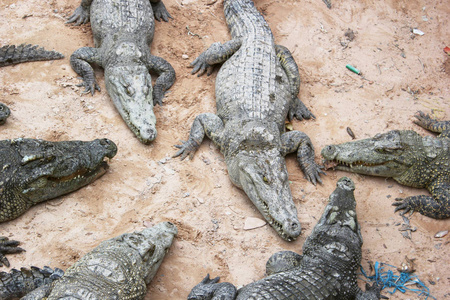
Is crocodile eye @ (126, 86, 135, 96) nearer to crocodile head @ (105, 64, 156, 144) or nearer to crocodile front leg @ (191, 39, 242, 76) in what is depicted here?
crocodile head @ (105, 64, 156, 144)

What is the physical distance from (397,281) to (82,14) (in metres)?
5.16

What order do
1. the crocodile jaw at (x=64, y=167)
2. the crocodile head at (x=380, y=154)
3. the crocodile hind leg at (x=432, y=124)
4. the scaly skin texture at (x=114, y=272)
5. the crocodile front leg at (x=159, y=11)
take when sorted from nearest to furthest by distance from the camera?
the scaly skin texture at (x=114, y=272), the crocodile jaw at (x=64, y=167), the crocodile head at (x=380, y=154), the crocodile hind leg at (x=432, y=124), the crocodile front leg at (x=159, y=11)

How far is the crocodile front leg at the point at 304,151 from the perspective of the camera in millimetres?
4695

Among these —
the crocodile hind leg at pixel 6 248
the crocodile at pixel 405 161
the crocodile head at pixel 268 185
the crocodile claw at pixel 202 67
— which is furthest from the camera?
the crocodile claw at pixel 202 67

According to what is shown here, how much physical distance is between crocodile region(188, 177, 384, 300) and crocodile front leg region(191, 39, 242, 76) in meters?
2.50

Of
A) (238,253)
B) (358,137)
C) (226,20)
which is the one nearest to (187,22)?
(226,20)

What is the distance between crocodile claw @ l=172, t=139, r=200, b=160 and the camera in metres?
4.74

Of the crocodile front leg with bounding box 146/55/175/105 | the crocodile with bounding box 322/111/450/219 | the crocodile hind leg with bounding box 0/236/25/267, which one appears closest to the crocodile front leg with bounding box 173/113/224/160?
the crocodile front leg with bounding box 146/55/175/105

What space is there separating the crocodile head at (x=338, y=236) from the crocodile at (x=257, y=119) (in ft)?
0.72

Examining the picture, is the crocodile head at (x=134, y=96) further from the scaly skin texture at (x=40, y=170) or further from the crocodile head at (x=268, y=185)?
the crocodile head at (x=268, y=185)

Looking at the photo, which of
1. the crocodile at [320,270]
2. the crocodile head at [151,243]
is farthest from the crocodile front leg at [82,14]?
the crocodile at [320,270]

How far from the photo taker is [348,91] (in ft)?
18.4

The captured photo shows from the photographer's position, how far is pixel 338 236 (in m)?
3.77

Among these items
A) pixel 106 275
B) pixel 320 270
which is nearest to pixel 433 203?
pixel 320 270
